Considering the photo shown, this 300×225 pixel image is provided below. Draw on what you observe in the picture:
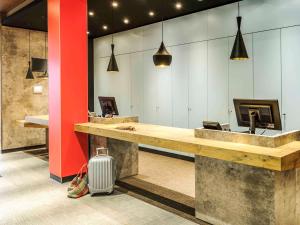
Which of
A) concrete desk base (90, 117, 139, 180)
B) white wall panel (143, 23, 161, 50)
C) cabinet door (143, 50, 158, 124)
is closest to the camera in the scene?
concrete desk base (90, 117, 139, 180)

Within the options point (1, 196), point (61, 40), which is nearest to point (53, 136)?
point (1, 196)

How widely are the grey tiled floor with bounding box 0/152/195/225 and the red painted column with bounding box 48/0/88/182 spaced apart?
1.65 feet

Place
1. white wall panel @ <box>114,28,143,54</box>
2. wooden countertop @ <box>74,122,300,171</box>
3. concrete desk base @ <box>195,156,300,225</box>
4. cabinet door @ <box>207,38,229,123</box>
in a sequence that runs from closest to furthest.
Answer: wooden countertop @ <box>74,122,300,171</box> → concrete desk base @ <box>195,156,300,225</box> → cabinet door @ <box>207,38,229,123</box> → white wall panel @ <box>114,28,143,54</box>

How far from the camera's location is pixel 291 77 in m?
4.93

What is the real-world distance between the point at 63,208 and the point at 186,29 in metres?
Answer: 4.62

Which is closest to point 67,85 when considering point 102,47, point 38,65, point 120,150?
point 120,150

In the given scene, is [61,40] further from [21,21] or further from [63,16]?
[21,21]

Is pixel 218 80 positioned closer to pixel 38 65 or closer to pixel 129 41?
pixel 129 41

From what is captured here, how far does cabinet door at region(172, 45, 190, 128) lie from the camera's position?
21.7ft

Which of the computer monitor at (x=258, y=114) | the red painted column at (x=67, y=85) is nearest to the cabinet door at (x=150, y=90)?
the red painted column at (x=67, y=85)

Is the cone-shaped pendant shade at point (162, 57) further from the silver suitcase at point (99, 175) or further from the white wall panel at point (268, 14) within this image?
the white wall panel at point (268, 14)

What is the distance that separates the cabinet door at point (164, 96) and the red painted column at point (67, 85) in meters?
2.42

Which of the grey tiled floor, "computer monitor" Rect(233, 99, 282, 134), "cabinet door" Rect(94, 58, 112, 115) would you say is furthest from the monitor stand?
"cabinet door" Rect(94, 58, 112, 115)

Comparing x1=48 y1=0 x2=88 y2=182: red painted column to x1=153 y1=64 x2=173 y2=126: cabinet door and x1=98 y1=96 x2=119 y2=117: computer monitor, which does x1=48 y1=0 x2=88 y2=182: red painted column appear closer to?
x1=98 y1=96 x2=119 y2=117: computer monitor
